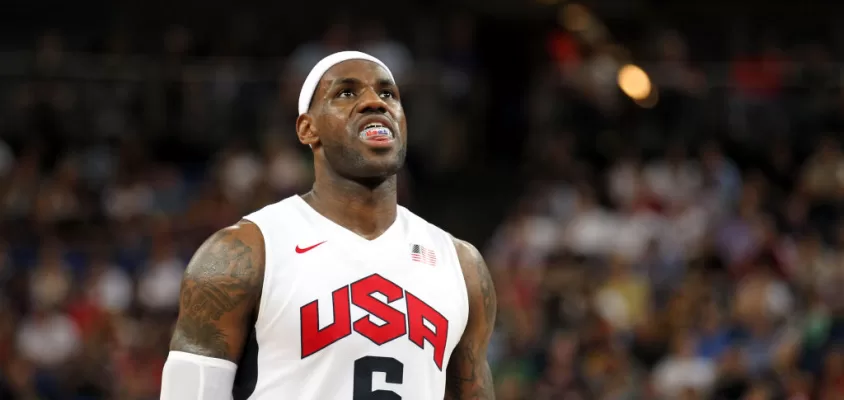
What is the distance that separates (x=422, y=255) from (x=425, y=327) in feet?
0.99

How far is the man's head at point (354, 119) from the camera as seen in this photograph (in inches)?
176

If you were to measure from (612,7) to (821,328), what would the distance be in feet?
28.3

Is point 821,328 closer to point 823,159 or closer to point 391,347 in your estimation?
point 823,159

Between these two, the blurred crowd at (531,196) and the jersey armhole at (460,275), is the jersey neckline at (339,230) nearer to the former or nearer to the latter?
the jersey armhole at (460,275)

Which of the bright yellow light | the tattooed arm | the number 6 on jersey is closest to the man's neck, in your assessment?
the tattooed arm

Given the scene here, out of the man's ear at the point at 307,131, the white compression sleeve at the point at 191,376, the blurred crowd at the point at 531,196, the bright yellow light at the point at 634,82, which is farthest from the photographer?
the bright yellow light at the point at 634,82

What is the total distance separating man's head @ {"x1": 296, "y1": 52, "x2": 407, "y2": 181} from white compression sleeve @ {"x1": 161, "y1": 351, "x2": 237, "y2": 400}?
87 cm

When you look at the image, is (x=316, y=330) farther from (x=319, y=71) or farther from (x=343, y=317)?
(x=319, y=71)

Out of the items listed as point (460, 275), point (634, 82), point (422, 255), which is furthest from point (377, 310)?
point (634, 82)

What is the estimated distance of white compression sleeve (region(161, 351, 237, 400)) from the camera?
413cm

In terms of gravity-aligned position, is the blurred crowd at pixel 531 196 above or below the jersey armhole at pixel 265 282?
below

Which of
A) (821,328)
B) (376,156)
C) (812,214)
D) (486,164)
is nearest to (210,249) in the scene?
(376,156)

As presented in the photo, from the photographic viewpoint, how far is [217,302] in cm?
415

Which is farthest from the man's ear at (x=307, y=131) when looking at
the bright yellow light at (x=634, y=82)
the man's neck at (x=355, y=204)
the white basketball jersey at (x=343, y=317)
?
the bright yellow light at (x=634, y=82)
